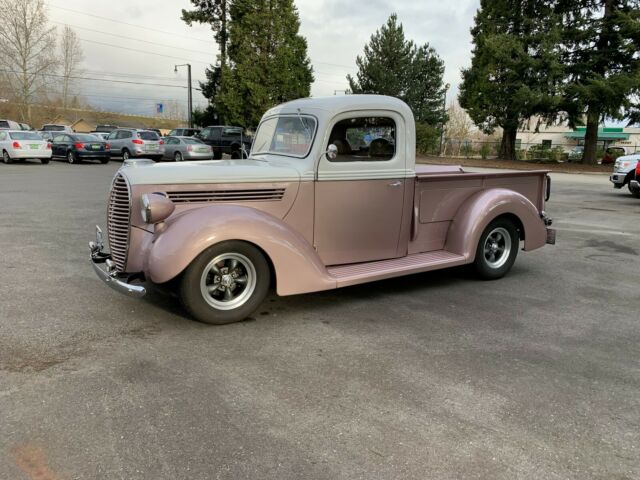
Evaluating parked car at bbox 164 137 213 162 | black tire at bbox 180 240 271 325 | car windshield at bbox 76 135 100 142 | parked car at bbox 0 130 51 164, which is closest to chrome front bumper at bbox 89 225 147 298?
black tire at bbox 180 240 271 325

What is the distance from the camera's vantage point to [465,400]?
302 cm

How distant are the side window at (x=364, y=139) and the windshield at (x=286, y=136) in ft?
0.86

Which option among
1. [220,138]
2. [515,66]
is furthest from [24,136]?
[515,66]

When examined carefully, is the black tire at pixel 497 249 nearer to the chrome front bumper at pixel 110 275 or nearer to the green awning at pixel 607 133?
the chrome front bumper at pixel 110 275

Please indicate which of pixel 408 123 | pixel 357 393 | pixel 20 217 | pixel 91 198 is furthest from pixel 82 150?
pixel 357 393

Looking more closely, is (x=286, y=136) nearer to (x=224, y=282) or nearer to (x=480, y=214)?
(x=224, y=282)

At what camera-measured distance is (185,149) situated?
22.7m

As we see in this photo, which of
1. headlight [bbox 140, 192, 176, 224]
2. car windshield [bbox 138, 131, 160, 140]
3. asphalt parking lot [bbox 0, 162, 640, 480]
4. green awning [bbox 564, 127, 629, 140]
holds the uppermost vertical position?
green awning [bbox 564, 127, 629, 140]

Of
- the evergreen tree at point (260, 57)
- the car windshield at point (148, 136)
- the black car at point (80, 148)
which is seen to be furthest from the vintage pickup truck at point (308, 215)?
the evergreen tree at point (260, 57)

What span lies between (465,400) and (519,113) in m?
29.1

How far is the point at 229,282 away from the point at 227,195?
757mm

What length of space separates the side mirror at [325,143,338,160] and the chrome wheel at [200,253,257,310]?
49.8 inches

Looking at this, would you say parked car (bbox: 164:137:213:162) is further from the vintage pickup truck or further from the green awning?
the green awning

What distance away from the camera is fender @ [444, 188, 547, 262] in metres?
5.27
